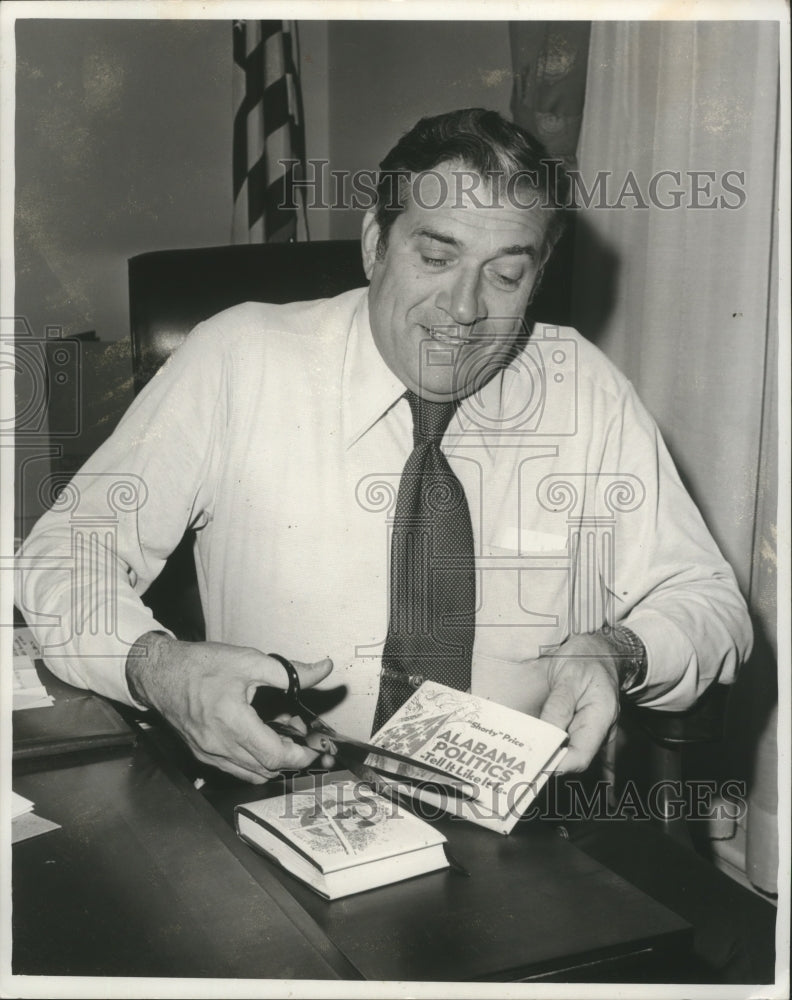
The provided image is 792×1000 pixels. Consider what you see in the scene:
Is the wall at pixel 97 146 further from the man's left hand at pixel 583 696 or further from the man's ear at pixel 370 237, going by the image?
the man's left hand at pixel 583 696

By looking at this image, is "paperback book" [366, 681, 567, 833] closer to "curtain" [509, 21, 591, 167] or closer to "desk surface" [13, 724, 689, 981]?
"desk surface" [13, 724, 689, 981]

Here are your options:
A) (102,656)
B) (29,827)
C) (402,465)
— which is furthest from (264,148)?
(29,827)

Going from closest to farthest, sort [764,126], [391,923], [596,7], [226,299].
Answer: [391,923], [596,7], [764,126], [226,299]

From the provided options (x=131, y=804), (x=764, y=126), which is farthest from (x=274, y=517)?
(x=764, y=126)

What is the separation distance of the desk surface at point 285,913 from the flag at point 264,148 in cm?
108

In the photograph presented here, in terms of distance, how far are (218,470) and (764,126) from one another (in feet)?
2.52

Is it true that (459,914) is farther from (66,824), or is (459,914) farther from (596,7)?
(596,7)

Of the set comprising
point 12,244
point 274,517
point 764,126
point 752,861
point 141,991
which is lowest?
point 752,861

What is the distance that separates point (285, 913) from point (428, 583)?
51cm

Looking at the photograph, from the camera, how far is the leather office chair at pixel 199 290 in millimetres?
1112

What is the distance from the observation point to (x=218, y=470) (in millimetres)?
1069

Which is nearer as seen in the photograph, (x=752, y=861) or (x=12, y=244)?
(x=12, y=244)

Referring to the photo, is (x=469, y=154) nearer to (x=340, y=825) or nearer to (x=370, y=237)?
(x=370, y=237)

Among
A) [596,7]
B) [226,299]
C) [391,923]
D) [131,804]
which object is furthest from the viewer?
[226,299]
